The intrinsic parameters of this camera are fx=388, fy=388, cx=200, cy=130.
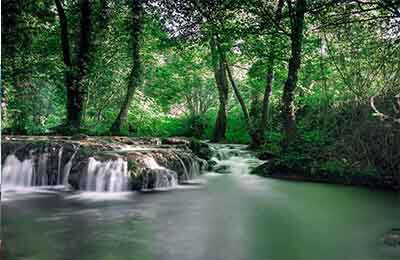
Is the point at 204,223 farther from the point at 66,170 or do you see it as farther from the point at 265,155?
the point at 265,155

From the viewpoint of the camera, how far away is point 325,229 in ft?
13.1

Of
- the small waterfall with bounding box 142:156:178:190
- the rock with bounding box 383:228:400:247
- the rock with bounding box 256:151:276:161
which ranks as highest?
the rock with bounding box 256:151:276:161

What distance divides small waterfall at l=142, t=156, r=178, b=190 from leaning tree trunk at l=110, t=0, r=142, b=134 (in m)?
4.58

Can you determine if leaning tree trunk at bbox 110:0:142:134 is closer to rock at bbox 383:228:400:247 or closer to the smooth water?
the smooth water

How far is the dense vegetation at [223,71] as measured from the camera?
607cm

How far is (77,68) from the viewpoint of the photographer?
1005 centimetres

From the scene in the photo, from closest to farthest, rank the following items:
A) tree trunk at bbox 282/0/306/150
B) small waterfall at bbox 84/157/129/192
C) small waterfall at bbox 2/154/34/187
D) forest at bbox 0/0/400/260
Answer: forest at bbox 0/0/400/260 < small waterfall at bbox 84/157/129/192 < small waterfall at bbox 2/154/34/187 < tree trunk at bbox 282/0/306/150

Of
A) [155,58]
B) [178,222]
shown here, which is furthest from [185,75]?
[178,222]

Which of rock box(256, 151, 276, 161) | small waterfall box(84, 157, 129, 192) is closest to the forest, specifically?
small waterfall box(84, 157, 129, 192)

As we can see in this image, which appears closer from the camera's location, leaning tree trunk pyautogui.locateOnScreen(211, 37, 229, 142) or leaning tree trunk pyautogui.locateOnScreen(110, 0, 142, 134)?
leaning tree trunk pyautogui.locateOnScreen(110, 0, 142, 134)

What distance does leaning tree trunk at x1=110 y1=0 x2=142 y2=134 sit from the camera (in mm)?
10703

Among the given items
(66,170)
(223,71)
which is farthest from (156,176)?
(223,71)

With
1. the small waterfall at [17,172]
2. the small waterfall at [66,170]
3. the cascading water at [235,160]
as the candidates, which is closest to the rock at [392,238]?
the cascading water at [235,160]

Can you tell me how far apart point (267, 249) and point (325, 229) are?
1.02 m
